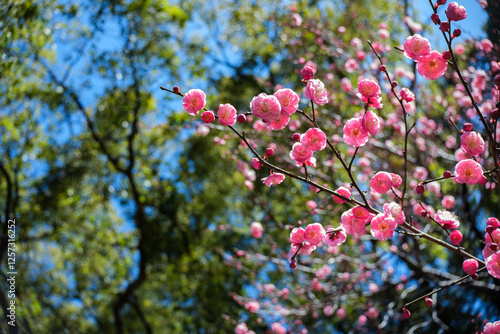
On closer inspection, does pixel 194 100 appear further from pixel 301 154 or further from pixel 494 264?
pixel 494 264

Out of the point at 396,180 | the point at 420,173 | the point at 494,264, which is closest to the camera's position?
the point at 494,264

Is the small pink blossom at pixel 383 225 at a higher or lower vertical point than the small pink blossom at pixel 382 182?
lower

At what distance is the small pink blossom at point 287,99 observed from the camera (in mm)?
1555

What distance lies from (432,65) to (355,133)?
15.7 inches

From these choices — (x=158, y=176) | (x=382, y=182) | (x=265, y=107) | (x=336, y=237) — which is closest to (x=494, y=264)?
(x=382, y=182)

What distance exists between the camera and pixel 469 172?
1.59 metres

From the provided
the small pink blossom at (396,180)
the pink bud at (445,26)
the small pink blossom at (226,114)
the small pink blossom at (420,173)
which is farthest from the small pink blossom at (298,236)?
the small pink blossom at (420,173)

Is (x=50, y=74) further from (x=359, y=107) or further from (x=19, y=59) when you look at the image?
(x=359, y=107)

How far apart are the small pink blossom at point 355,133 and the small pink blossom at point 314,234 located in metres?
0.35

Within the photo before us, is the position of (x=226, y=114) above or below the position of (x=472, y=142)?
above

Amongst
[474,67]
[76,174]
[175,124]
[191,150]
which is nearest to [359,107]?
[474,67]

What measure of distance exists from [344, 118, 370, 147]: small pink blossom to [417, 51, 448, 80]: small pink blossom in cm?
34

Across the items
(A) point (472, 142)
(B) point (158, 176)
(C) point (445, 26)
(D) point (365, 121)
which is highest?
(C) point (445, 26)

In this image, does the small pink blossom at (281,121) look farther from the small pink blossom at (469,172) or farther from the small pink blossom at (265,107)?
the small pink blossom at (469,172)
